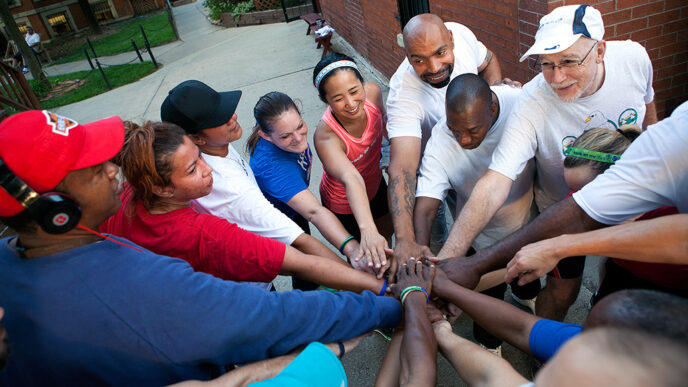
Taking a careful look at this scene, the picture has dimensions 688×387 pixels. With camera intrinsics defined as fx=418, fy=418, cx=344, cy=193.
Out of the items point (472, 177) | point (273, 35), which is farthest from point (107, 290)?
point (273, 35)

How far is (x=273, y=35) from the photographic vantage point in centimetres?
1236

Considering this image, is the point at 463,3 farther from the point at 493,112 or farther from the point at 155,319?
the point at 155,319

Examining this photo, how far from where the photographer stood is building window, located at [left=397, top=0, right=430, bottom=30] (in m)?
5.18

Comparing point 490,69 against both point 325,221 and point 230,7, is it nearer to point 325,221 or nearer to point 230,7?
point 325,221

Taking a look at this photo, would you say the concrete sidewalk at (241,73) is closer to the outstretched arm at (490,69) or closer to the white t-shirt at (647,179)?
the white t-shirt at (647,179)

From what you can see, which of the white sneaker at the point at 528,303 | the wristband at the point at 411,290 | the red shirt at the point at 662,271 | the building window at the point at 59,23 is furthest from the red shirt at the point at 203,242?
the building window at the point at 59,23

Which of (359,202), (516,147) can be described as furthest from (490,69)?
(359,202)

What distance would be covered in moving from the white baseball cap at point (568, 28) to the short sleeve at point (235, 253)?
1728mm

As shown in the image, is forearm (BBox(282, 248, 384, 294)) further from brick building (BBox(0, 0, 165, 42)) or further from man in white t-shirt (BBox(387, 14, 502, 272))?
brick building (BBox(0, 0, 165, 42))

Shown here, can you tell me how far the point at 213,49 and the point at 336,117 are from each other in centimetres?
1161

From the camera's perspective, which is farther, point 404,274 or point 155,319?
point 404,274

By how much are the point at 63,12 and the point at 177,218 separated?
3481 centimetres

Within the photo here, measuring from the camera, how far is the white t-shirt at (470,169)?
253 centimetres

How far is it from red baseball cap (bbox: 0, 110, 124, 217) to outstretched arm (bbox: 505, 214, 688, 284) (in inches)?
70.1
